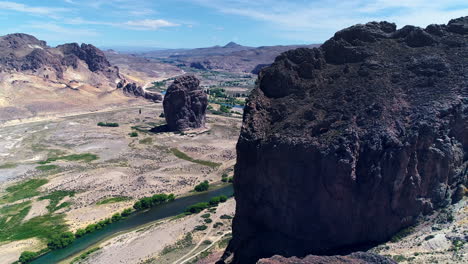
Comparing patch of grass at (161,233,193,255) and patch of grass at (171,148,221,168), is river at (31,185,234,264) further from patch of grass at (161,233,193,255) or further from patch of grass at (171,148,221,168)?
patch of grass at (171,148,221,168)

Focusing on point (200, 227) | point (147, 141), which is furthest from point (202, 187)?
point (147, 141)

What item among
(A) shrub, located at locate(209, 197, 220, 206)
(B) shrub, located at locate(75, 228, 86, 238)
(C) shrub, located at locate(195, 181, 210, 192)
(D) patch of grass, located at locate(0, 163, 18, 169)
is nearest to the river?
(B) shrub, located at locate(75, 228, 86, 238)

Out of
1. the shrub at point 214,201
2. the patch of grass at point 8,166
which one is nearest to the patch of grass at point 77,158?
the patch of grass at point 8,166

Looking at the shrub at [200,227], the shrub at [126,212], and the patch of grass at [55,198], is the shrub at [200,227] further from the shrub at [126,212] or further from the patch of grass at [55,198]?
the patch of grass at [55,198]

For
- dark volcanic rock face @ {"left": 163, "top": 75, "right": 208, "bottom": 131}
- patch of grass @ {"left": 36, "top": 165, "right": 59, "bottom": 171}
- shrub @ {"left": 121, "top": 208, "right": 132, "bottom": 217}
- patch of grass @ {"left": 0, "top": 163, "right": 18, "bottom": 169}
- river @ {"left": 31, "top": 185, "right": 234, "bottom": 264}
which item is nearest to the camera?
river @ {"left": 31, "top": 185, "right": 234, "bottom": 264}

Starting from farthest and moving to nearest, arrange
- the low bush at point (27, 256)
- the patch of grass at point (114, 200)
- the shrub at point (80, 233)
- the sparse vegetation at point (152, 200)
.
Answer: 1. the patch of grass at point (114, 200)
2. the sparse vegetation at point (152, 200)
3. the shrub at point (80, 233)
4. the low bush at point (27, 256)

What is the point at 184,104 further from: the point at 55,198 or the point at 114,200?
the point at 55,198
